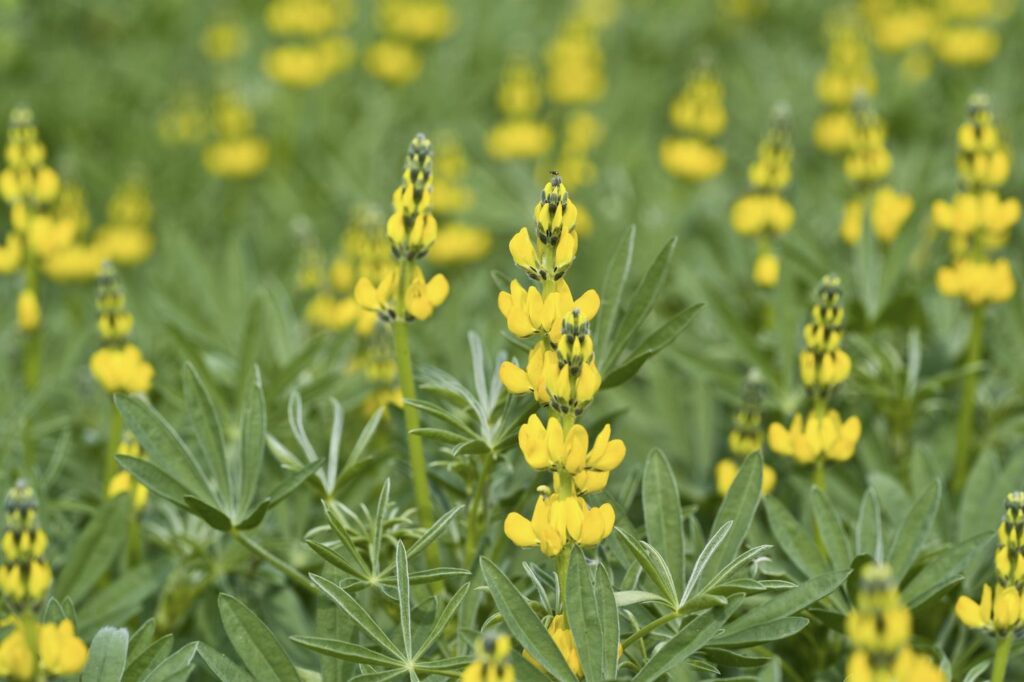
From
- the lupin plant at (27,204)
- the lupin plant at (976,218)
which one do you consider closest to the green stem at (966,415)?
the lupin plant at (976,218)

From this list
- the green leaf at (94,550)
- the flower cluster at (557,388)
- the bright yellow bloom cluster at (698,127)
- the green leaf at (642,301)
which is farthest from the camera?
the bright yellow bloom cluster at (698,127)

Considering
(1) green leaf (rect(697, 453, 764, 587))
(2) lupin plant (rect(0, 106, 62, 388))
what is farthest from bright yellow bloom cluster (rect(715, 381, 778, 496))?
(2) lupin plant (rect(0, 106, 62, 388))

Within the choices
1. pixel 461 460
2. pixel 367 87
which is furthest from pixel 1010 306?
pixel 367 87

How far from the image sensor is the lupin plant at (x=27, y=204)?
232 cm

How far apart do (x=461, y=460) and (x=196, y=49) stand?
366 centimetres

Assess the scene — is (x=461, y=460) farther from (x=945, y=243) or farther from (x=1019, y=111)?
(x=1019, y=111)

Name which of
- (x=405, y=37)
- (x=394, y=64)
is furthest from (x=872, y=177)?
(x=405, y=37)

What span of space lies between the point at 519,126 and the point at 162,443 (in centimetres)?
221

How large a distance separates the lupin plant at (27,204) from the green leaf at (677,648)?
1.51m

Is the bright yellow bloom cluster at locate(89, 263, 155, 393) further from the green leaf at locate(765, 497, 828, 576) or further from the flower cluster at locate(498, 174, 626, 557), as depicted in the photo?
the green leaf at locate(765, 497, 828, 576)

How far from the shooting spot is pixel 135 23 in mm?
5004

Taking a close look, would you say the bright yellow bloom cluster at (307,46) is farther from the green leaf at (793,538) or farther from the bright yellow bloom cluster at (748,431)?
the green leaf at (793,538)

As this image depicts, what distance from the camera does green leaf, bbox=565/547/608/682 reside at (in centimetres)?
149

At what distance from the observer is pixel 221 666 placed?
1599 mm
